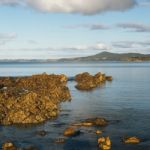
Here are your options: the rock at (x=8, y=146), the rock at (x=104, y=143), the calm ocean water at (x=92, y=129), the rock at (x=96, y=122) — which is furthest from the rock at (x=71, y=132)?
the rock at (x=8, y=146)

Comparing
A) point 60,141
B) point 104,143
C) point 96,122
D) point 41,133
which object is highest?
point 96,122

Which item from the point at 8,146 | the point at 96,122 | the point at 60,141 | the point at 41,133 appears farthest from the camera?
the point at 96,122

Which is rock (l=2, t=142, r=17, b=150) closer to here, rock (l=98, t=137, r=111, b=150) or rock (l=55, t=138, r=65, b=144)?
rock (l=55, t=138, r=65, b=144)

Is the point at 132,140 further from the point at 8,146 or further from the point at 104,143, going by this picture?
the point at 8,146

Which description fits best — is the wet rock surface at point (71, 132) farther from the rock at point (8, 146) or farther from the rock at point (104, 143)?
the rock at point (8, 146)

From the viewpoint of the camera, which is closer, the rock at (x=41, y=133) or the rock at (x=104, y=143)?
the rock at (x=104, y=143)

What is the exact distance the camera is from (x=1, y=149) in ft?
226

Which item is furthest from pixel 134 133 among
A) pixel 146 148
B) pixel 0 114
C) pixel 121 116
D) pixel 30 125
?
pixel 0 114

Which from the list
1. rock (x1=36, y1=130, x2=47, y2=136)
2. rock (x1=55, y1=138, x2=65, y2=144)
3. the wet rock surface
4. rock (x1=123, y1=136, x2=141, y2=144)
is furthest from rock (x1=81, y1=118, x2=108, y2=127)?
rock (x1=123, y1=136, x2=141, y2=144)

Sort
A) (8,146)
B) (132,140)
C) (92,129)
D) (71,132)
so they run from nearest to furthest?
(8,146), (132,140), (71,132), (92,129)

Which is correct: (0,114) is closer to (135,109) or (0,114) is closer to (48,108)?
(48,108)

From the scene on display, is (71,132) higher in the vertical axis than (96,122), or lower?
lower

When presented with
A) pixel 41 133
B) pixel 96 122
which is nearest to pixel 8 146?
pixel 41 133

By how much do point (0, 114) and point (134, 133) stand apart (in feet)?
119
